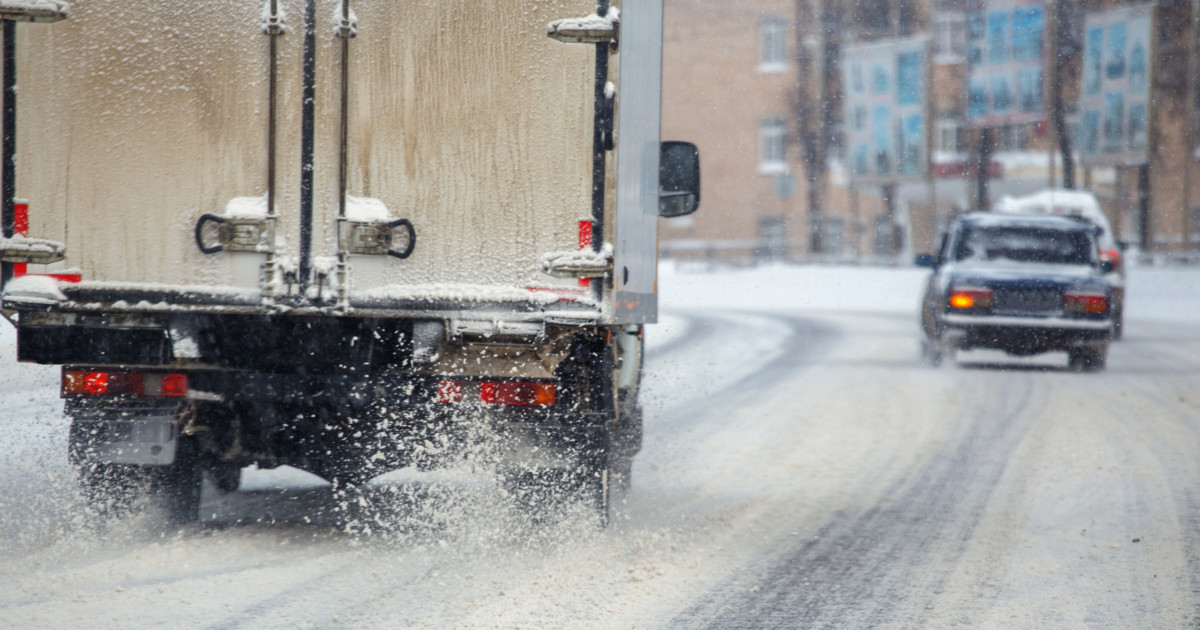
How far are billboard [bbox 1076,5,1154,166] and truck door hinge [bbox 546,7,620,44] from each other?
3370 cm

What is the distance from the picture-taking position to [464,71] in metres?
5.39

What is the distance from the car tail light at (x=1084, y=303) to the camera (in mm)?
14805

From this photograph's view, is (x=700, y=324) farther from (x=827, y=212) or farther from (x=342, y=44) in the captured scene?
(x=827, y=212)

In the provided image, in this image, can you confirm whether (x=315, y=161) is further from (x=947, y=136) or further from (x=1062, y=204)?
(x=947, y=136)

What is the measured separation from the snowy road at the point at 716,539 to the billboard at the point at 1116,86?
27.2m

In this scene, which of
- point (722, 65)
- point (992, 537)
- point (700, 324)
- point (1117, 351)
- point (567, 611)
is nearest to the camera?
point (567, 611)

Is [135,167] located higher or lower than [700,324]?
higher

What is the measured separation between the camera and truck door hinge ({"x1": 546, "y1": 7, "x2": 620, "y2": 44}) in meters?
5.34

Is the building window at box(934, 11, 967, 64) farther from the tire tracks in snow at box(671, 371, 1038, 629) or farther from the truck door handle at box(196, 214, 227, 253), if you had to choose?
the truck door handle at box(196, 214, 227, 253)

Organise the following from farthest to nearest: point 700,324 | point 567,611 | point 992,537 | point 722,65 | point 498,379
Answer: point 722,65 < point 700,324 < point 992,537 < point 498,379 < point 567,611

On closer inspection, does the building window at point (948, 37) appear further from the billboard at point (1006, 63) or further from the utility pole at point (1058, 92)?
the utility pole at point (1058, 92)

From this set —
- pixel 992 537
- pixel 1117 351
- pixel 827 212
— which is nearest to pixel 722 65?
pixel 827 212

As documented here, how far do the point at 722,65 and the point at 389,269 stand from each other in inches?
1878

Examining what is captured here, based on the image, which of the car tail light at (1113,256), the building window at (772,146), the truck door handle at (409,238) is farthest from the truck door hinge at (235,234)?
the building window at (772,146)
